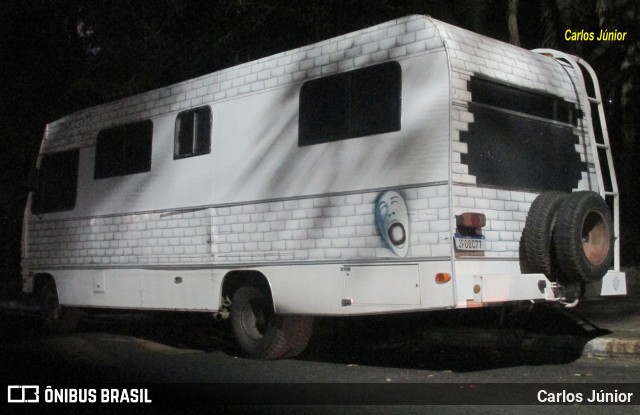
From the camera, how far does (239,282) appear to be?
9.48 metres

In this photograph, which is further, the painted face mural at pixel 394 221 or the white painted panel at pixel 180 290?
the white painted panel at pixel 180 290

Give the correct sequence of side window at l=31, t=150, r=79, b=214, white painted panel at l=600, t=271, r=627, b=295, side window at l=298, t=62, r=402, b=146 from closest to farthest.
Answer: side window at l=298, t=62, r=402, b=146 → white painted panel at l=600, t=271, r=627, b=295 → side window at l=31, t=150, r=79, b=214

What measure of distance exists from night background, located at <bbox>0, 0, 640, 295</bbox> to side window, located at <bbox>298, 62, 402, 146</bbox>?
4182 millimetres

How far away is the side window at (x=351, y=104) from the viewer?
7.95m

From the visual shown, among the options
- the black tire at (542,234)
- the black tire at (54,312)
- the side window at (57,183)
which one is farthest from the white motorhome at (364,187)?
the black tire at (54,312)

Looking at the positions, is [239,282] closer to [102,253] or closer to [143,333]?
[102,253]

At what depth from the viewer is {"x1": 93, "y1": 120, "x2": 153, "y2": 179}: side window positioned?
10680 mm

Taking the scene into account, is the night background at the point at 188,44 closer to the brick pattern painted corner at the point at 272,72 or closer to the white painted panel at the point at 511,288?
the brick pattern painted corner at the point at 272,72

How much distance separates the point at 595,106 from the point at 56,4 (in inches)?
500

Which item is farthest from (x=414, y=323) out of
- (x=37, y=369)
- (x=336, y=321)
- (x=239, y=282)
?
(x=37, y=369)

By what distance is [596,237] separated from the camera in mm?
8070

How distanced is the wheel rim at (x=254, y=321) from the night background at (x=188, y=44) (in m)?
5.21

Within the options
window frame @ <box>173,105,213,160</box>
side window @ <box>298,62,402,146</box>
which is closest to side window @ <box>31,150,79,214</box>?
window frame @ <box>173,105,213,160</box>

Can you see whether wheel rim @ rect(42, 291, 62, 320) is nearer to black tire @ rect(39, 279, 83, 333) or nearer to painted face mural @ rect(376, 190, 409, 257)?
black tire @ rect(39, 279, 83, 333)
